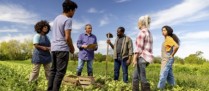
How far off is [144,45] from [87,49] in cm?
346

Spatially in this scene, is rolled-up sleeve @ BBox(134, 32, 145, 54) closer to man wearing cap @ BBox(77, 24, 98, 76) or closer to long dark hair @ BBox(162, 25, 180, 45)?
long dark hair @ BBox(162, 25, 180, 45)

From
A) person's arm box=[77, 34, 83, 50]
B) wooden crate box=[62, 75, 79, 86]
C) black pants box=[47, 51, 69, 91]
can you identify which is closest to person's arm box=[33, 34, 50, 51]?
wooden crate box=[62, 75, 79, 86]

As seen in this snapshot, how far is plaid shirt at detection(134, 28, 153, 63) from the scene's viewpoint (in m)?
9.27

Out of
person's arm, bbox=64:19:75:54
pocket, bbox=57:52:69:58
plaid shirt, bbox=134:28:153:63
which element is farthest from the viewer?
plaid shirt, bbox=134:28:153:63

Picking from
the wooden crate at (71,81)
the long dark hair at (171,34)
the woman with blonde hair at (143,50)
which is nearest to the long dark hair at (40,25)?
the wooden crate at (71,81)

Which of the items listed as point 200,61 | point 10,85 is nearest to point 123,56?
point 10,85

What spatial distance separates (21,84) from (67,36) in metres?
3.31

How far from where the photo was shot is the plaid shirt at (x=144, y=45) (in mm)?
9273

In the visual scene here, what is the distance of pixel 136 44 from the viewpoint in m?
9.42

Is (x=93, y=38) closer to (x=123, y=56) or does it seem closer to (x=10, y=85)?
(x=123, y=56)

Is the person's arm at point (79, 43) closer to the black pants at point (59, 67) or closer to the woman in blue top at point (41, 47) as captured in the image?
the woman in blue top at point (41, 47)

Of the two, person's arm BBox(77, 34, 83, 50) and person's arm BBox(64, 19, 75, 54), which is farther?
person's arm BBox(77, 34, 83, 50)

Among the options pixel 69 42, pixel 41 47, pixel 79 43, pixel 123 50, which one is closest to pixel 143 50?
pixel 69 42

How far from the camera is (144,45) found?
9.35 meters
